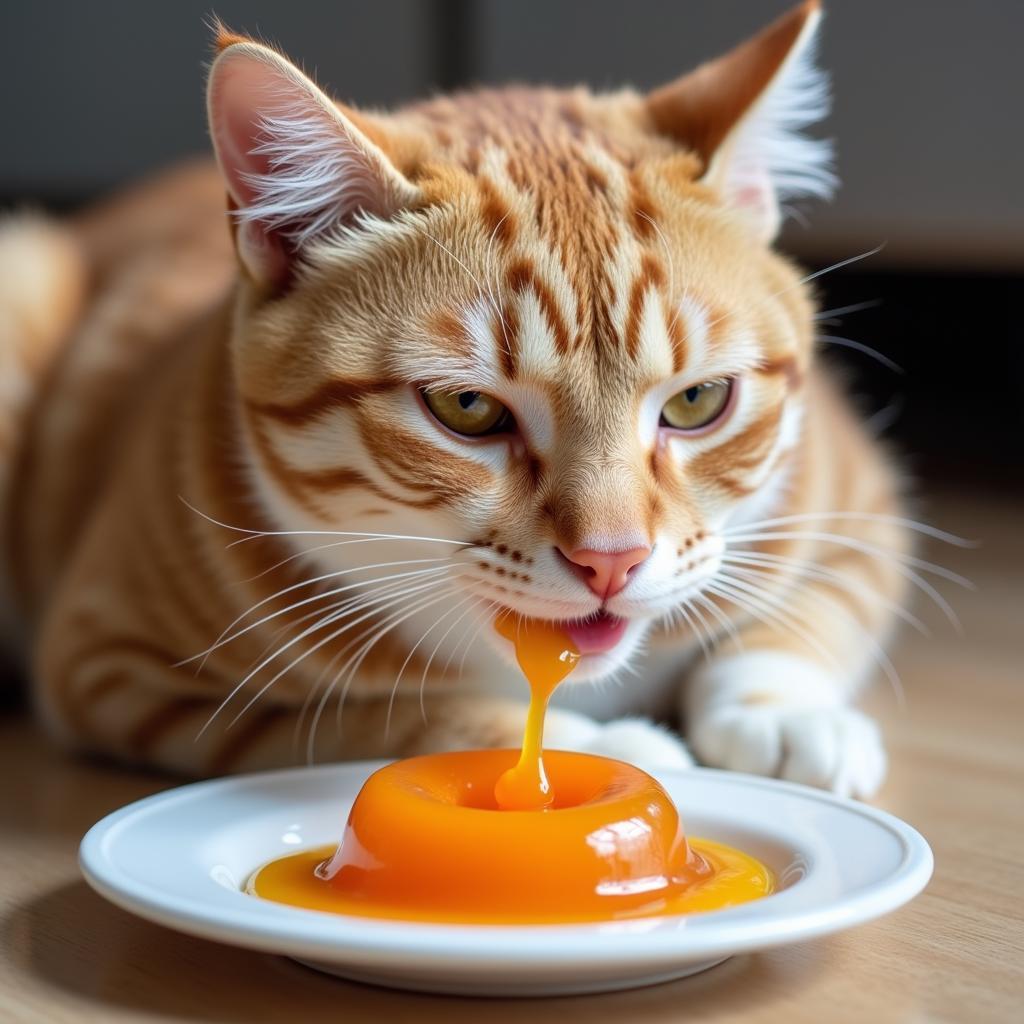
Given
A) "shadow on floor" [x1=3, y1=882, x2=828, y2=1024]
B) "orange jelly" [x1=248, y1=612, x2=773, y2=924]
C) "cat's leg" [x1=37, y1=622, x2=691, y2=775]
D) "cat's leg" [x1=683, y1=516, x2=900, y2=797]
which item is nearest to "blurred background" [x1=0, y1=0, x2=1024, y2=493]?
"cat's leg" [x1=683, y1=516, x2=900, y2=797]

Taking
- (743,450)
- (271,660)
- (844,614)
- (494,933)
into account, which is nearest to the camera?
(494,933)

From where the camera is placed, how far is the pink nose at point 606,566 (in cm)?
125

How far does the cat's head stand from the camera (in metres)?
1.31

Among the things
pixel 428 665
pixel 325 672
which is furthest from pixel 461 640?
pixel 325 672

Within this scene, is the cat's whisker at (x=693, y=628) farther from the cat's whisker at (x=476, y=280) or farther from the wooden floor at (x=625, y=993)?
the cat's whisker at (x=476, y=280)

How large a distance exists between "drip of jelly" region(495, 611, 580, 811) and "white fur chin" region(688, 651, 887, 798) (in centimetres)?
25

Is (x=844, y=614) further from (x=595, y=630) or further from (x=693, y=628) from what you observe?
(x=595, y=630)

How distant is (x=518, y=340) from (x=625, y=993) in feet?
1.85

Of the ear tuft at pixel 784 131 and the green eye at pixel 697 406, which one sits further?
the ear tuft at pixel 784 131

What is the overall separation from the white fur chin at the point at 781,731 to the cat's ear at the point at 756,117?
1.58ft

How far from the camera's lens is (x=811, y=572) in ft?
5.93

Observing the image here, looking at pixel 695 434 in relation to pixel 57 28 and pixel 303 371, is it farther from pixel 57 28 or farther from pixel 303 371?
pixel 57 28

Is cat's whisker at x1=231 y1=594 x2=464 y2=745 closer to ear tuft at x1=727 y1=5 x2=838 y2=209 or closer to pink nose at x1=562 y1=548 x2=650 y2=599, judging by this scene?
pink nose at x1=562 y1=548 x2=650 y2=599

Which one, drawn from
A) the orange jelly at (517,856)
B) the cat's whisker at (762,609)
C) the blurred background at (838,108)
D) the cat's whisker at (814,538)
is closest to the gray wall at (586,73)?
the blurred background at (838,108)
